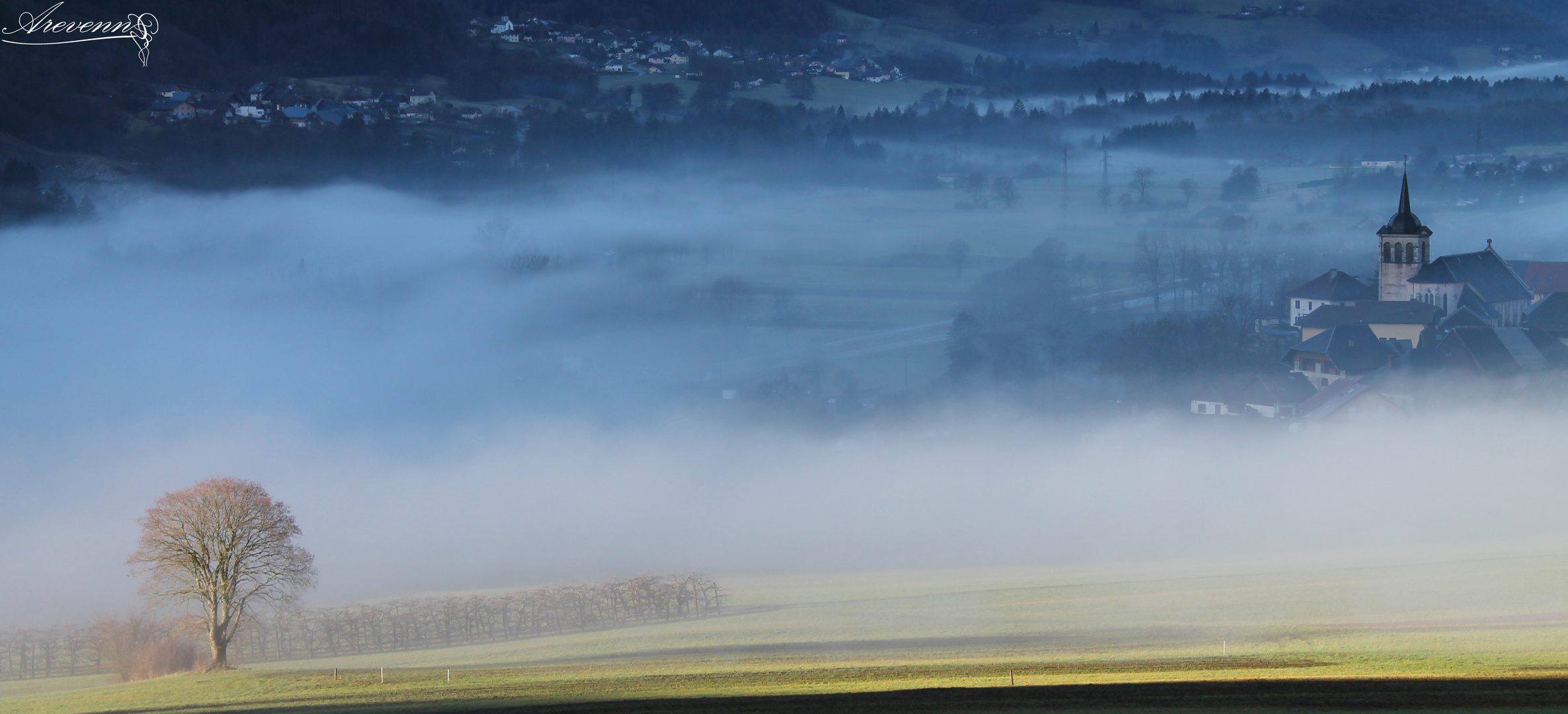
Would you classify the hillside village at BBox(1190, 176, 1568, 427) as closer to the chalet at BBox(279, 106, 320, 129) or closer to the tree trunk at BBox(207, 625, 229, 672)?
the tree trunk at BBox(207, 625, 229, 672)

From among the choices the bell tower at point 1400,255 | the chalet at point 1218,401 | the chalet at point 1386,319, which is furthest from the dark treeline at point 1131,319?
the bell tower at point 1400,255

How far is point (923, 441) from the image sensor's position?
114250 millimetres

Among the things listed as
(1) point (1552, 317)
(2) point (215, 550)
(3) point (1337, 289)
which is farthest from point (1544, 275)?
(2) point (215, 550)

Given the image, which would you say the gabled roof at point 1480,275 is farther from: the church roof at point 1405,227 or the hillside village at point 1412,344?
the church roof at point 1405,227

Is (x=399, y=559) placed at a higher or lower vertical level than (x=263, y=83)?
lower

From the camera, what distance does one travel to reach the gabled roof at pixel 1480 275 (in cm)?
10306

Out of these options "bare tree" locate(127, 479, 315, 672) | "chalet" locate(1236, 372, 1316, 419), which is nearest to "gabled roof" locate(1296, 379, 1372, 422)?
"chalet" locate(1236, 372, 1316, 419)

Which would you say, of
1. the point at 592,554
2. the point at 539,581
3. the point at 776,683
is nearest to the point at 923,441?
the point at 592,554

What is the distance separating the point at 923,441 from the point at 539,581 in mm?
54449

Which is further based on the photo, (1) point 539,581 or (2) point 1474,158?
(2) point 1474,158

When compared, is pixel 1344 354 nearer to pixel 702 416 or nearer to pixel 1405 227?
pixel 1405 227

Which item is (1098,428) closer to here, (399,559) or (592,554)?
(592,554)

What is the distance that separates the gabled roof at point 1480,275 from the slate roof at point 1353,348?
9835mm
